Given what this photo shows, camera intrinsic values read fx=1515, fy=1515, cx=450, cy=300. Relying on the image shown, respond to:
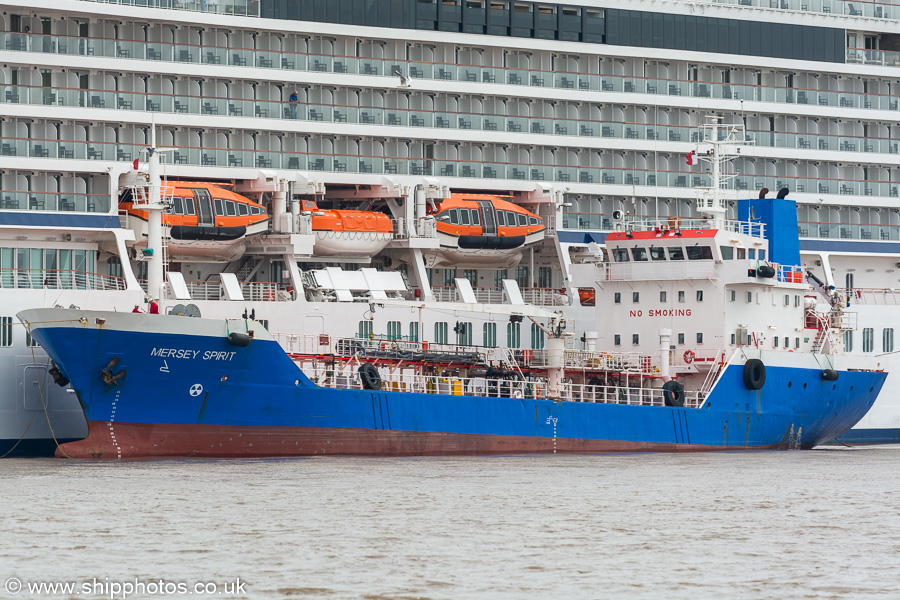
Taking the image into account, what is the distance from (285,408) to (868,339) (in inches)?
891

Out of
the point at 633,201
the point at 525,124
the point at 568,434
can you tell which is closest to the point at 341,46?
the point at 525,124

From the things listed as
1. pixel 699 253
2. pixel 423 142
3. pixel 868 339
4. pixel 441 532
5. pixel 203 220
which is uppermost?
pixel 423 142

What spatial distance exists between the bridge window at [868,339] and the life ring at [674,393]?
34.9ft

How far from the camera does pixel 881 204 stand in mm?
52281

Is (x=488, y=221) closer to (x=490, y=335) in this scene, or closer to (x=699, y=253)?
(x=490, y=335)

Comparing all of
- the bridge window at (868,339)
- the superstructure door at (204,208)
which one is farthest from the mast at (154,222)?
the bridge window at (868,339)

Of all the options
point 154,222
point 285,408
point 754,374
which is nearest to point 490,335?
point 754,374

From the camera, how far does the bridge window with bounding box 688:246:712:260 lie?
43250 mm

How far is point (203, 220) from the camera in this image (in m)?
41.6

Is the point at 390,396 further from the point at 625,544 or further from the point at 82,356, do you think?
the point at 625,544

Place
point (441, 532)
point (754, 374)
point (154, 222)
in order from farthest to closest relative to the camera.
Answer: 1. point (754, 374)
2. point (154, 222)
3. point (441, 532)

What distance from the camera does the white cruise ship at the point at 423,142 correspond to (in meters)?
41.6

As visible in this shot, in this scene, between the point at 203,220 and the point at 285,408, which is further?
the point at 203,220

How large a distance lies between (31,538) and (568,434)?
21.4 meters
